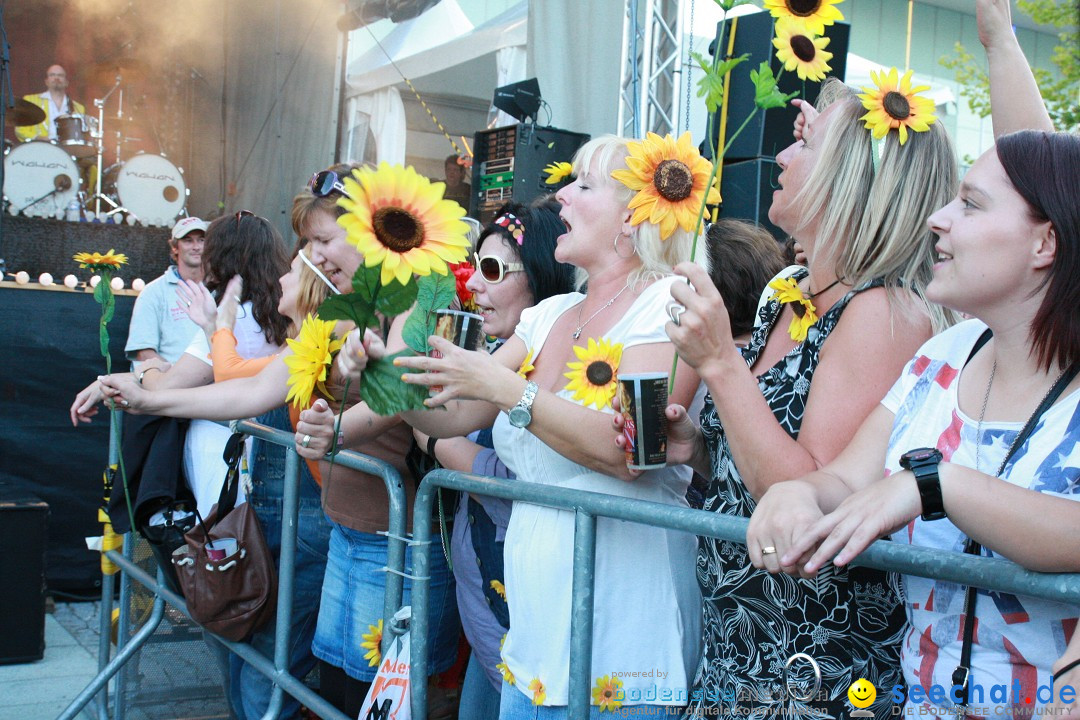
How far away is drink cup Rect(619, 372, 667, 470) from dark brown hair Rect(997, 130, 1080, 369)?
1.78 ft

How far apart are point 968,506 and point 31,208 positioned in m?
10.9

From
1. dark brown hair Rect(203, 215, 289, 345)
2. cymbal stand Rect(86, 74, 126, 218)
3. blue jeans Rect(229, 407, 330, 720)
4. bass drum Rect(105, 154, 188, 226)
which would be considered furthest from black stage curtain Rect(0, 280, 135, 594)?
bass drum Rect(105, 154, 188, 226)

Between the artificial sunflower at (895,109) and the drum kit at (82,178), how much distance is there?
9.32m

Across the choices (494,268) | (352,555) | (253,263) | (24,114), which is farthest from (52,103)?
(352,555)

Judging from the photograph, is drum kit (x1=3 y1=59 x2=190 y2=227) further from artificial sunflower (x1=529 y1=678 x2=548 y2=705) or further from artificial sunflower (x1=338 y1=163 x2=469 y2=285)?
artificial sunflower (x1=338 y1=163 x2=469 y2=285)

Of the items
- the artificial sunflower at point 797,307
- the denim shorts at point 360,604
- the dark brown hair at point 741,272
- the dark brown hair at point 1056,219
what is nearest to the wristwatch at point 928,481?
the dark brown hair at point 1056,219

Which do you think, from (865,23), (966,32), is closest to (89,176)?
(865,23)

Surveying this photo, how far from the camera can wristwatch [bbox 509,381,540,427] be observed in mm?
1773

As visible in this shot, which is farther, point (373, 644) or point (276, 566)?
point (276, 566)

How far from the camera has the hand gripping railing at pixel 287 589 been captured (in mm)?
2123

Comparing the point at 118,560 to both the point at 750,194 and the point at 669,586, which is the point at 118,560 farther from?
the point at 750,194

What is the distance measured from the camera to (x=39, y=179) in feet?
33.2

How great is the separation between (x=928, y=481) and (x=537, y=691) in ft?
3.19

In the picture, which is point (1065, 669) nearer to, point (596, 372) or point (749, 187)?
point (596, 372)
